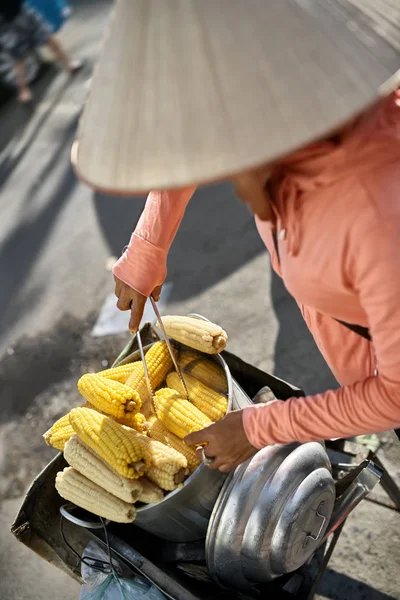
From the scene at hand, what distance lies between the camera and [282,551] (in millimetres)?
1641

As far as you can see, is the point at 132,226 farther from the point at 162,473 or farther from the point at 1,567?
the point at 162,473

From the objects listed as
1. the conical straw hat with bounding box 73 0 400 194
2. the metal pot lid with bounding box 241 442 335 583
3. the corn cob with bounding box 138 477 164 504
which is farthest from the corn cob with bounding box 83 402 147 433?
the conical straw hat with bounding box 73 0 400 194

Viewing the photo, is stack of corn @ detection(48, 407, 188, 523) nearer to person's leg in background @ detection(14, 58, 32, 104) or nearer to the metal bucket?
the metal bucket

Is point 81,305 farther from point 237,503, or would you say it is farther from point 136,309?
point 237,503

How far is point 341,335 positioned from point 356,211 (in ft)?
1.62

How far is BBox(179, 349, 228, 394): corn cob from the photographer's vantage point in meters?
1.92

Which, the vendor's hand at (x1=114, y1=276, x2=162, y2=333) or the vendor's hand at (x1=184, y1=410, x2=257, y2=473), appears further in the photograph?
the vendor's hand at (x1=114, y1=276, x2=162, y2=333)

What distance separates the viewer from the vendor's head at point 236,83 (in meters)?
0.89

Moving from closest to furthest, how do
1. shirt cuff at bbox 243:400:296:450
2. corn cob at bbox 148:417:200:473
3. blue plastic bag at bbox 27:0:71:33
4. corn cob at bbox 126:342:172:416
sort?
shirt cuff at bbox 243:400:296:450
corn cob at bbox 148:417:200:473
corn cob at bbox 126:342:172:416
blue plastic bag at bbox 27:0:71:33

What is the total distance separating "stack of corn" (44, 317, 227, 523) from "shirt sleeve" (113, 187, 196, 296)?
0.24 meters

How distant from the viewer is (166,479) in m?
1.65

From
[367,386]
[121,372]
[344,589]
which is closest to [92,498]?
[121,372]

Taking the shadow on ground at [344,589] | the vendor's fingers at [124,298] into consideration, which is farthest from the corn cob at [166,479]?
the shadow on ground at [344,589]

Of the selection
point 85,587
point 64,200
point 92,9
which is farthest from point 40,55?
point 85,587
